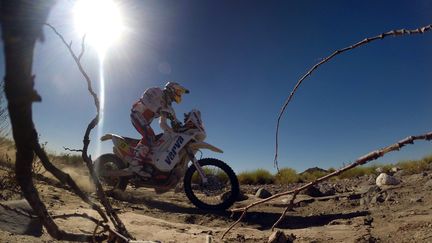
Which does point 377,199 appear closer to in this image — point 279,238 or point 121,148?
point 279,238

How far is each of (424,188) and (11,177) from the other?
5.30 metres

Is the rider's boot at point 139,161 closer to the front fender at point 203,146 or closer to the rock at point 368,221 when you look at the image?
the front fender at point 203,146

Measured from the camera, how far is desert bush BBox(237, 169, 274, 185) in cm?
1369

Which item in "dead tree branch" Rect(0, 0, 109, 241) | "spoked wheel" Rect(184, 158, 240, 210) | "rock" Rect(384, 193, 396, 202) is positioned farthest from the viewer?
"spoked wheel" Rect(184, 158, 240, 210)

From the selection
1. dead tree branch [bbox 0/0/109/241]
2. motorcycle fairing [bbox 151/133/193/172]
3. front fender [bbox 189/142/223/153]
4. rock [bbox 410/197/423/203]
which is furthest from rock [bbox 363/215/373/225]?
dead tree branch [bbox 0/0/109/241]

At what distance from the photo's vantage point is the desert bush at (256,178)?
44.9ft

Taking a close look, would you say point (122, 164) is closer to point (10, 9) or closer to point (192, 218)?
point (192, 218)

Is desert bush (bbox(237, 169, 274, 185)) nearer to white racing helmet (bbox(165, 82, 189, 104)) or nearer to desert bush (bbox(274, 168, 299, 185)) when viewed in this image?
desert bush (bbox(274, 168, 299, 185))

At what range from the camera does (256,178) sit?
45.5ft

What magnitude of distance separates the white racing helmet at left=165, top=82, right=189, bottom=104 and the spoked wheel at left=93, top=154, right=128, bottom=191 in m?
1.30

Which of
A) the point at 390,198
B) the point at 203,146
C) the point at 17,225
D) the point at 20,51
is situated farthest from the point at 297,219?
the point at 20,51

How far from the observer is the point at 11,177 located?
4930 mm

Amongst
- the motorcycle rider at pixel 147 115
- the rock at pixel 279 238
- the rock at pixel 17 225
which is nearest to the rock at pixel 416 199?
the rock at pixel 279 238

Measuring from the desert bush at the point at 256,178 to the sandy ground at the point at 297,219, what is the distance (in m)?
6.77
